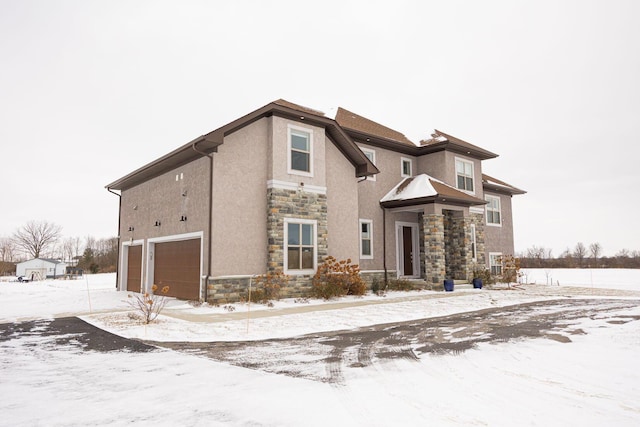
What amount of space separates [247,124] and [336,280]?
636 cm

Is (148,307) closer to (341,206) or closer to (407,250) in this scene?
(341,206)

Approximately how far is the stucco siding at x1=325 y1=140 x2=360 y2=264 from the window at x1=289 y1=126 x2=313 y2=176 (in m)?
1.18

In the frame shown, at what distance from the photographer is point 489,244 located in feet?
76.4

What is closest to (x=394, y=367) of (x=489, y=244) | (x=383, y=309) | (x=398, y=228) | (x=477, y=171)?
(x=383, y=309)

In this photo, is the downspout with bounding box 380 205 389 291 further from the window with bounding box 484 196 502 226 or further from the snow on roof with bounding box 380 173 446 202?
the window with bounding box 484 196 502 226

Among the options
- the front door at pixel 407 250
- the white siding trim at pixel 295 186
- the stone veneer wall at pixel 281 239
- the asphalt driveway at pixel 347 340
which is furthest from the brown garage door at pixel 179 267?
the front door at pixel 407 250

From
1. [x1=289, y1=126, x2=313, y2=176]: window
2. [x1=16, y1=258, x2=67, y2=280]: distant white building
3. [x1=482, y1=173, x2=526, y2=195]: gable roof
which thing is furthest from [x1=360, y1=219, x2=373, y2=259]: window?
[x1=16, y1=258, x2=67, y2=280]: distant white building

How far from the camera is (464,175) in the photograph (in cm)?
2073

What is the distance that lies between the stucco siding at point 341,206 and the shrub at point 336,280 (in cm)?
83

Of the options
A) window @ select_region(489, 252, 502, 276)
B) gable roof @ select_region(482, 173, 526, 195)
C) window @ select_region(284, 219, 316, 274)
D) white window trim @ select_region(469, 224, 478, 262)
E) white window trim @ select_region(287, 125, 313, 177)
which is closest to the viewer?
window @ select_region(284, 219, 316, 274)

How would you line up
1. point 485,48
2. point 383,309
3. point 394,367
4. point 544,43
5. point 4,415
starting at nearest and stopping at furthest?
point 4,415 < point 394,367 < point 383,309 < point 544,43 < point 485,48

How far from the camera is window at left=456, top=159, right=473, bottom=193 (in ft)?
67.0

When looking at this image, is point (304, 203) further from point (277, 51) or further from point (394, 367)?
point (277, 51)

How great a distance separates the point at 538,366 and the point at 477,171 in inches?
691
